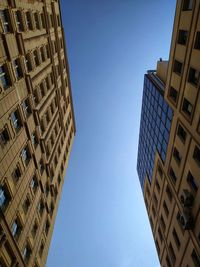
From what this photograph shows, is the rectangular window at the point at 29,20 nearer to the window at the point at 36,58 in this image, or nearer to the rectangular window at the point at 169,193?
the window at the point at 36,58

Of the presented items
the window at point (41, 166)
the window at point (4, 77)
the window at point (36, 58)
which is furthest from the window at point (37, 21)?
the window at point (41, 166)

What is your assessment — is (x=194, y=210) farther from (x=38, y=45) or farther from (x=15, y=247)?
(x=38, y=45)

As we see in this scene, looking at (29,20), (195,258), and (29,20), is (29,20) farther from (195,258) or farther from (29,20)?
(195,258)

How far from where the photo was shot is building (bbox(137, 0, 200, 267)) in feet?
78.2

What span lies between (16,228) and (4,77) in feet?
46.5

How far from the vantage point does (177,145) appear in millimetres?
28609

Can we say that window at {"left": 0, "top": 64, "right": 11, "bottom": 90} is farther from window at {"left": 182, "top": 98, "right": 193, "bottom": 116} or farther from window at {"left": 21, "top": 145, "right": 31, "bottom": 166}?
window at {"left": 182, "top": 98, "right": 193, "bottom": 116}

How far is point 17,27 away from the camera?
26031mm

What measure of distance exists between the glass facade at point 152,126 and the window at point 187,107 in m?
3.87

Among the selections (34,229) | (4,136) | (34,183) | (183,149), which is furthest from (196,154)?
(34,229)

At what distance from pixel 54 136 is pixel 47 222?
1309 centimetres

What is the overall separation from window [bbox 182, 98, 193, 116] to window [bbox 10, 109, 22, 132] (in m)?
17.2

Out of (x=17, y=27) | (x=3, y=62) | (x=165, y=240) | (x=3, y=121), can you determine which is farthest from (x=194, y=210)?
(x=17, y=27)

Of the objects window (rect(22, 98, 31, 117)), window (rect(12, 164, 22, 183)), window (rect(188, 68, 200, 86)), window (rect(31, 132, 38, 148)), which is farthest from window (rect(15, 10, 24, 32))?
window (rect(188, 68, 200, 86))
